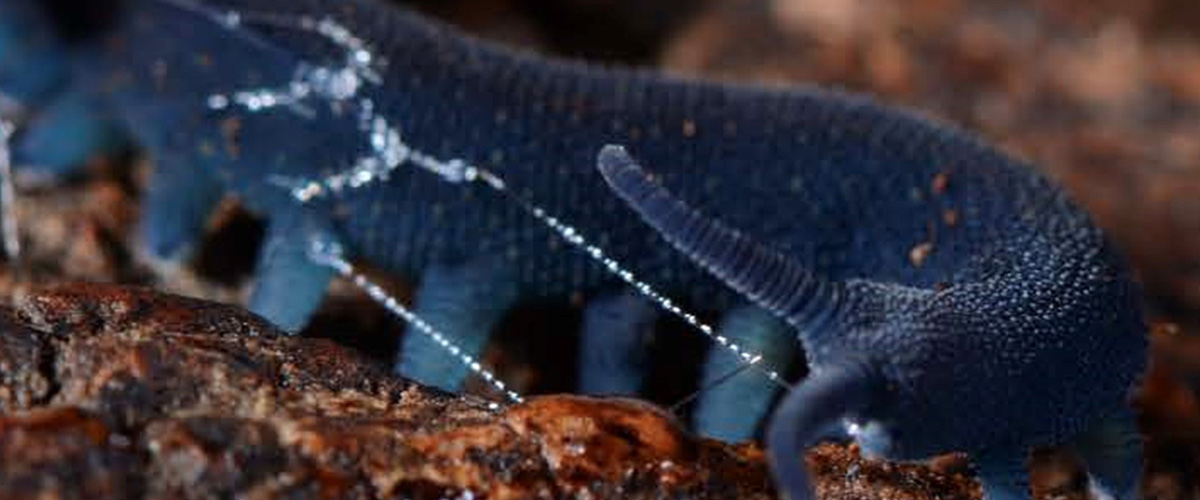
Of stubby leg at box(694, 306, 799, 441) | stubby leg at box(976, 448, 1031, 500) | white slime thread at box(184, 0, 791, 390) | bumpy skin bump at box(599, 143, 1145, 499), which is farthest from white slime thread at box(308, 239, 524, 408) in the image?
stubby leg at box(976, 448, 1031, 500)

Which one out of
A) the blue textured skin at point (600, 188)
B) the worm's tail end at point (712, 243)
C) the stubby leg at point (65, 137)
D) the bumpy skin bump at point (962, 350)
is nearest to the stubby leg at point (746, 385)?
the blue textured skin at point (600, 188)

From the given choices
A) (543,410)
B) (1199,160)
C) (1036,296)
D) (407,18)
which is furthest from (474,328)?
(1199,160)

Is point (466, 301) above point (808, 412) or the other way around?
above

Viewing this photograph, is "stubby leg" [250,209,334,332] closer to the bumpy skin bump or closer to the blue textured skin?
the blue textured skin

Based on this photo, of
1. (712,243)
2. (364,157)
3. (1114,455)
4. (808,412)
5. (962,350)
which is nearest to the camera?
(808,412)

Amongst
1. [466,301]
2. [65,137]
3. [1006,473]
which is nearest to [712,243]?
[1006,473]

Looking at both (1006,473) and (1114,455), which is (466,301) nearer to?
(1006,473)

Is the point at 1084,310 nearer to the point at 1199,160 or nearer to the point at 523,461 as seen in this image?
the point at 523,461
